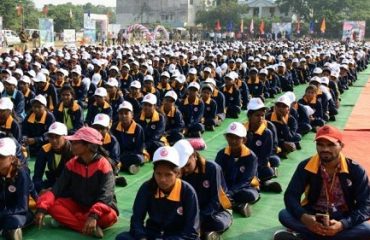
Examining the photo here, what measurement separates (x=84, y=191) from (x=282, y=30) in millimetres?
37093

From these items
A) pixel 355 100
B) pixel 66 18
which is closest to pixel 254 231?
pixel 355 100

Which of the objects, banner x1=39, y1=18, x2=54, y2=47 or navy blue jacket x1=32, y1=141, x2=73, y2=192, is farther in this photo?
banner x1=39, y1=18, x2=54, y2=47

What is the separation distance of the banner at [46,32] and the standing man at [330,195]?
18.0 metres

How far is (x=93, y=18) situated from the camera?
23844 mm

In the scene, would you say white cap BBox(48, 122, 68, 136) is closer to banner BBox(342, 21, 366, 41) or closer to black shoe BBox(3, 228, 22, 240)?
black shoe BBox(3, 228, 22, 240)

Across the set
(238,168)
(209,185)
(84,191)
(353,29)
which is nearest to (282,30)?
(353,29)

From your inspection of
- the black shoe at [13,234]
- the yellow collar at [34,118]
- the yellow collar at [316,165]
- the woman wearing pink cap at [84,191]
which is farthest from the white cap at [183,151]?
the yellow collar at [34,118]

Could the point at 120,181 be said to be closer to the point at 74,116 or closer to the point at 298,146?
the point at 74,116

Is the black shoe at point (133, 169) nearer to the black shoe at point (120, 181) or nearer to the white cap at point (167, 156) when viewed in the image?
the black shoe at point (120, 181)

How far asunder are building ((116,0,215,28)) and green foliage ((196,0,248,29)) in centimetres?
1160

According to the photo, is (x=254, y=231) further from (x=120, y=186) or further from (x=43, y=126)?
(x=43, y=126)

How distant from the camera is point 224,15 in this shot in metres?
50.4

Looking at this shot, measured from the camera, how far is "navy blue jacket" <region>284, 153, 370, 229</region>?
340 cm

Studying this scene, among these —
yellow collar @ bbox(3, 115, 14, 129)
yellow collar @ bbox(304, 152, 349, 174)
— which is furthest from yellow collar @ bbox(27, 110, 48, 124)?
yellow collar @ bbox(304, 152, 349, 174)
